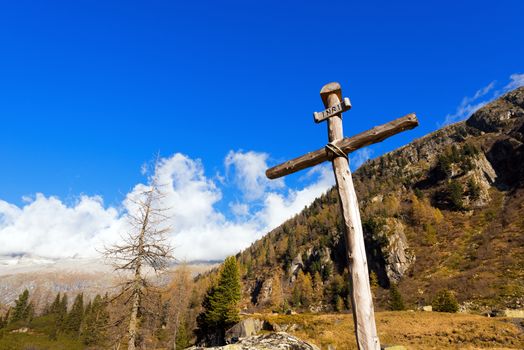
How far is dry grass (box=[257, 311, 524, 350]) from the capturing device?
21.9 metres

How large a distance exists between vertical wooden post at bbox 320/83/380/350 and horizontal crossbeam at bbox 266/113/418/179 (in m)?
0.27

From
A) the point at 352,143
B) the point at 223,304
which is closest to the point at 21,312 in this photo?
the point at 223,304

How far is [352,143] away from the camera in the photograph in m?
5.95

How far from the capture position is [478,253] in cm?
7281

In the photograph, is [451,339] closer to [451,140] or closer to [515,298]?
[515,298]

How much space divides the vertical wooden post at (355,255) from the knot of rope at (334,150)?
6cm

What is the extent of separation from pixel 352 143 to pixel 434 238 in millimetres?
99076

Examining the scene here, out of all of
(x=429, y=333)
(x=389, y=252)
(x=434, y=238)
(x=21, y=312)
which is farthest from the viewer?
(x=21, y=312)

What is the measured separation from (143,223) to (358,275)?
50.1 ft

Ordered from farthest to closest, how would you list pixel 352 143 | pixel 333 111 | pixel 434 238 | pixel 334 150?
pixel 434 238
pixel 333 111
pixel 334 150
pixel 352 143

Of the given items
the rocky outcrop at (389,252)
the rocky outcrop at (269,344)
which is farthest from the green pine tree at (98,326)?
the rocky outcrop at (389,252)

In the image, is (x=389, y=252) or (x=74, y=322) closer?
(x=389, y=252)

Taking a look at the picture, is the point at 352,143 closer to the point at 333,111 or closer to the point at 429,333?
the point at 333,111

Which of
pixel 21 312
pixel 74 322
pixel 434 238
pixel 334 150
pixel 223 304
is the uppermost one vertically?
pixel 434 238
